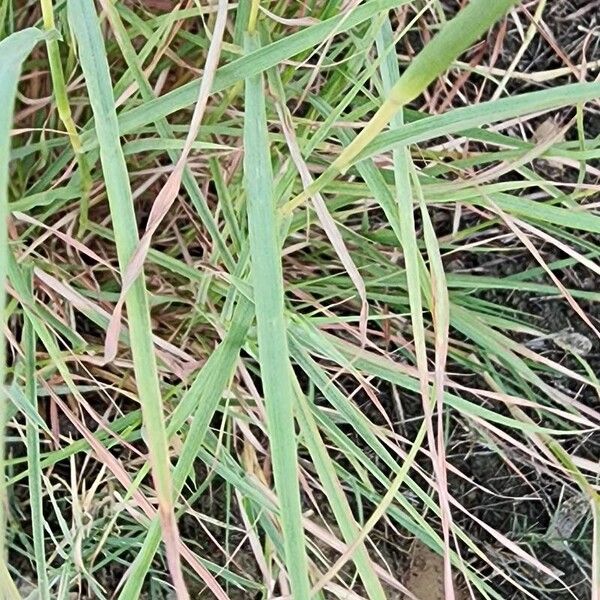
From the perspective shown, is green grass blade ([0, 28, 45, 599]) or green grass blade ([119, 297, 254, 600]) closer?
green grass blade ([0, 28, 45, 599])

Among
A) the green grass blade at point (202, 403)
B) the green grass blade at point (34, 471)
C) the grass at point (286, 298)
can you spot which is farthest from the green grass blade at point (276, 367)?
the green grass blade at point (34, 471)

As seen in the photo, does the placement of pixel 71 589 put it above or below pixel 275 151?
below

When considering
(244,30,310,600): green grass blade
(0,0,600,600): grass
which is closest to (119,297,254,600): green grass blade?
(0,0,600,600): grass

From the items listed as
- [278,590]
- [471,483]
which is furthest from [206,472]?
[471,483]

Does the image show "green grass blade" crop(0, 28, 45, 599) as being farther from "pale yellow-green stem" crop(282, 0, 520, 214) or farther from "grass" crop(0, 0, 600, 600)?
"pale yellow-green stem" crop(282, 0, 520, 214)

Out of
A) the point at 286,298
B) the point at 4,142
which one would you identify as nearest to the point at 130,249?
the point at 4,142

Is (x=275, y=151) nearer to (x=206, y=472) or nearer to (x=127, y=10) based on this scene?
(x=127, y=10)

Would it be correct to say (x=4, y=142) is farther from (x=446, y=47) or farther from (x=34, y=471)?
(x=34, y=471)

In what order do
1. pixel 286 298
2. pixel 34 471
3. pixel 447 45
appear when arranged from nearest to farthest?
pixel 447 45
pixel 34 471
pixel 286 298
